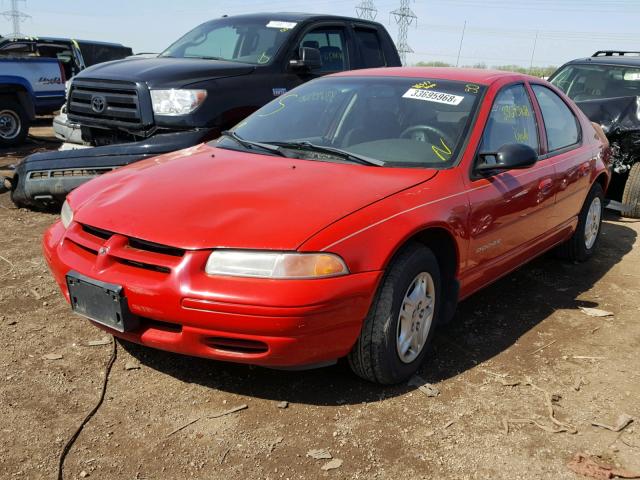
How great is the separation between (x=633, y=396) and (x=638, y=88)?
5.84 m

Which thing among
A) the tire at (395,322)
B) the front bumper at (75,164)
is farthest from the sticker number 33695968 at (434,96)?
the front bumper at (75,164)

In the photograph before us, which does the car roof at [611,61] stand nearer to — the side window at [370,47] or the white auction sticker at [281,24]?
the side window at [370,47]

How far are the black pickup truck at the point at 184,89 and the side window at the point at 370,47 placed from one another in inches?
10.0

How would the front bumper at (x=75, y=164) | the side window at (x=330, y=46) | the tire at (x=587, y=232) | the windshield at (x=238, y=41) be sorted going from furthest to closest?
the side window at (x=330, y=46) → the windshield at (x=238, y=41) → the front bumper at (x=75, y=164) → the tire at (x=587, y=232)

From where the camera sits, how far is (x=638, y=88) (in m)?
7.91

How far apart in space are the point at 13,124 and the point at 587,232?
8.86 m

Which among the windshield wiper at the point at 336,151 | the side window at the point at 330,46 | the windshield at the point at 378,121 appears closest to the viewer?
the windshield wiper at the point at 336,151

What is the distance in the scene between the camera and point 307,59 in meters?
6.38

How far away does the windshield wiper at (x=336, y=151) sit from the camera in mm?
3490

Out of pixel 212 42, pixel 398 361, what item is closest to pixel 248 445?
pixel 398 361

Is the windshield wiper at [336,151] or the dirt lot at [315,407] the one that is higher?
the windshield wiper at [336,151]

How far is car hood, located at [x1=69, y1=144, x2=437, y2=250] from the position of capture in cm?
277

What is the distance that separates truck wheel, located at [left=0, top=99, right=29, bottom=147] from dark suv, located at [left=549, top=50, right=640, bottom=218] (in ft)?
26.5

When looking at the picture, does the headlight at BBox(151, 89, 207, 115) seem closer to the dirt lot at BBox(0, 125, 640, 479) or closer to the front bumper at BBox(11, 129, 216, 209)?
the front bumper at BBox(11, 129, 216, 209)
